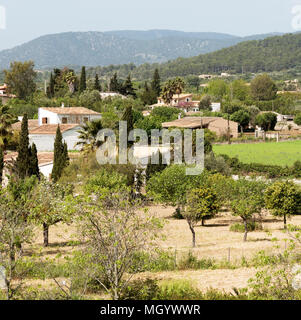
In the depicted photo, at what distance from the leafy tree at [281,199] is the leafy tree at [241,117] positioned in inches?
2206

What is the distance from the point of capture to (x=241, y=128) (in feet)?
268

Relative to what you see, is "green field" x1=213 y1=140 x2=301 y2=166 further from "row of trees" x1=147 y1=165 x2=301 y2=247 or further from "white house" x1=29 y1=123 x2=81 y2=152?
"row of trees" x1=147 y1=165 x2=301 y2=247

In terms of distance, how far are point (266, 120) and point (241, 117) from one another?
4.37 m

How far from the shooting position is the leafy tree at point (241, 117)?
270ft

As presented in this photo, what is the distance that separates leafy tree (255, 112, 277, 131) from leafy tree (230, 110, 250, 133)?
6.07ft

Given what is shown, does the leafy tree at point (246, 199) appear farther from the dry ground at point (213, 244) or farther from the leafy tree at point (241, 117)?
the leafy tree at point (241, 117)

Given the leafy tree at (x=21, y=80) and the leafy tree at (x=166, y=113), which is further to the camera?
the leafy tree at (x=21, y=80)

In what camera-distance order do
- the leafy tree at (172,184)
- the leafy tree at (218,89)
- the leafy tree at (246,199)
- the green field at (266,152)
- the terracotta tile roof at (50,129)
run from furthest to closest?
the leafy tree at (218,89) < the terracotta tile roof at (50,129) < the green field at (266,152) < the leafy tree at (172,184) < the leafy tree at (246,199)

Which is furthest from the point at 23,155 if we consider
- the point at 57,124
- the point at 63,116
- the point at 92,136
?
the point at 63,116

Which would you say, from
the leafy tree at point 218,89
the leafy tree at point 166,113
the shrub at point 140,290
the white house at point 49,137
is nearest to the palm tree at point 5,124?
the shrub at point 140,290
